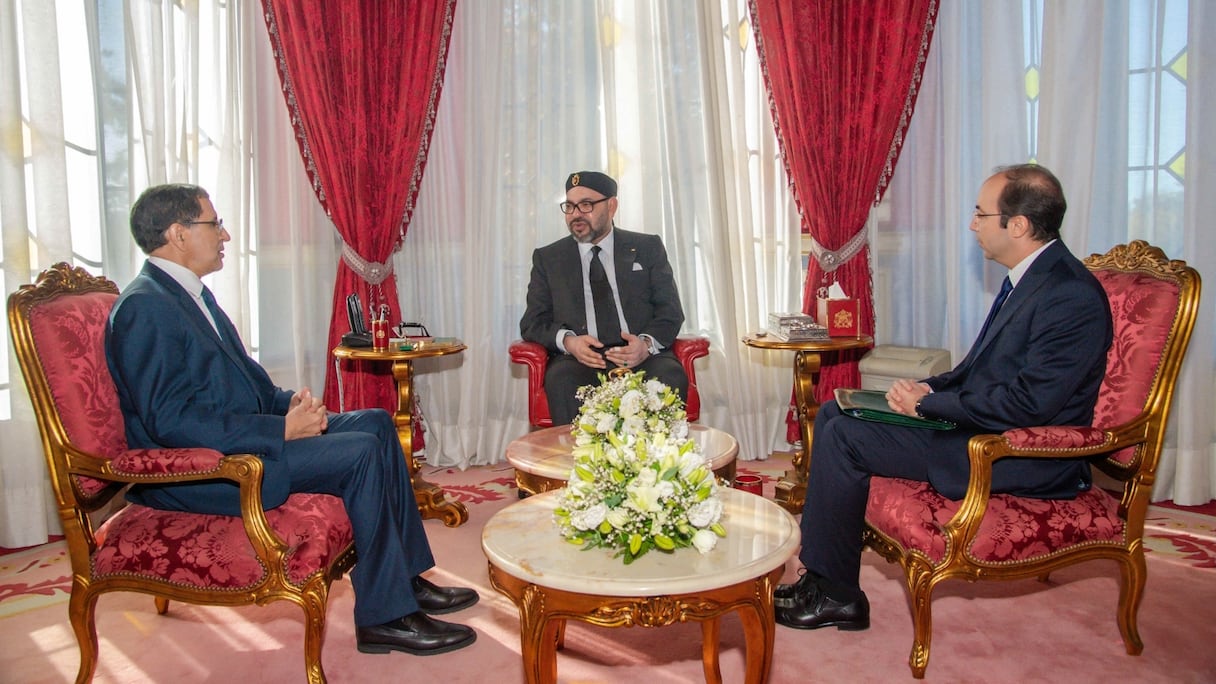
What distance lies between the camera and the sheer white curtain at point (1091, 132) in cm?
388

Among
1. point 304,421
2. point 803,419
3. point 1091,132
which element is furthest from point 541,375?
point 1091,132

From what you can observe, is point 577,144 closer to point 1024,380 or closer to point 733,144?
point 733,144

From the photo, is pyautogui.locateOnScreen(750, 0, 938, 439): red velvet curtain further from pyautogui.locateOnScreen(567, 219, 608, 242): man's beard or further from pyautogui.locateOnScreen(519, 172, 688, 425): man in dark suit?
pyautogui.locateOnScreen(567, 219, 608, 242): man's beard

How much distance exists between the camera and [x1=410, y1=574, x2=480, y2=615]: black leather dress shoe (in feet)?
9.69

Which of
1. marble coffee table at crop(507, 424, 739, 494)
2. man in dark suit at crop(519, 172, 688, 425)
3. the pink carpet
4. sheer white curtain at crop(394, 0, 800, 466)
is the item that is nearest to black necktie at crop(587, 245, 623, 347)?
man in dark suit at crop(519, 172, 688, 425)

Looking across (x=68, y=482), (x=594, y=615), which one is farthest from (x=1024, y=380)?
(x=68, y=482)

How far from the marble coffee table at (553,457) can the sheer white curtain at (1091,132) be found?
210 centimetres

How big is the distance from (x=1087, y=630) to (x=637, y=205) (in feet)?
10.2

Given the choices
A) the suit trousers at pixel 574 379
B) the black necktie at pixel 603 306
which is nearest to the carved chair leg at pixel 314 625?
the suit trousers at pixel 574 379

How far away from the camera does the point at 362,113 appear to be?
4.58 metres

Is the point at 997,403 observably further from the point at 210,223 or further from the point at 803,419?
the point at 210,223

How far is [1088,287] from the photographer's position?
240 centimetres

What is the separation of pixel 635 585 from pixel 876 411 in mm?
1162

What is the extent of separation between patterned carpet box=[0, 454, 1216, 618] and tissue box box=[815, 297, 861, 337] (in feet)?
2.72
